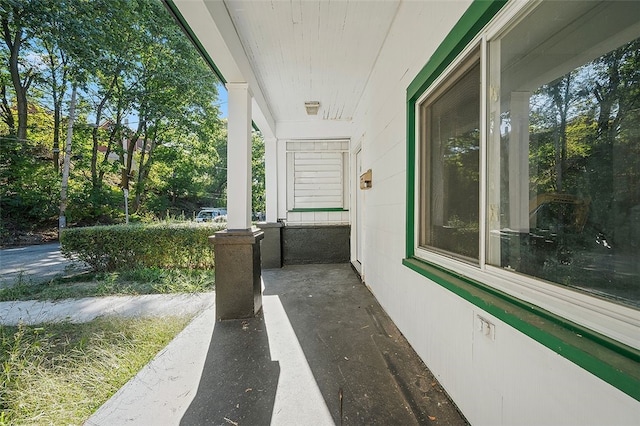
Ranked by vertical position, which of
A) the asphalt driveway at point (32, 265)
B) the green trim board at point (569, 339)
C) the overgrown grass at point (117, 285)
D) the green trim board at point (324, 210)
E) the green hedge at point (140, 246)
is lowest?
the asphalt driveway at point (32, 265)

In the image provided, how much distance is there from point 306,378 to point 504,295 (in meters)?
1.38

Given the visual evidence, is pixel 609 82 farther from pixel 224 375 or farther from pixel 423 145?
pixel 224 375

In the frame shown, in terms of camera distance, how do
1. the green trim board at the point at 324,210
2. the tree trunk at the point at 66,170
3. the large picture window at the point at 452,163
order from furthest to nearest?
the tree trunk at the point at 66,170 → the green trim board at the point at 324,210 → the large picture window at the point at 452,163

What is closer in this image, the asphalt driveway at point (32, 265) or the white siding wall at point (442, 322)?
the white siding wall at point (442, 322)

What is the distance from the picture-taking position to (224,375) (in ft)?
6.28

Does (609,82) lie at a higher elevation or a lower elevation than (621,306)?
higher

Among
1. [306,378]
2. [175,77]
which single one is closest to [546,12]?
[306,378]

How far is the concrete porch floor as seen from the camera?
1526mm

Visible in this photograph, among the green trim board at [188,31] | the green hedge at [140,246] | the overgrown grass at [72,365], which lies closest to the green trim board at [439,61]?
the green trim board at [188,31]

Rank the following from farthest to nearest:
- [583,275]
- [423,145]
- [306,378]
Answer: [423,145] → [306,378] → [583,275]

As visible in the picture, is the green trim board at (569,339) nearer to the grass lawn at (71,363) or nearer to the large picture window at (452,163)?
the large picture window at (452,163)

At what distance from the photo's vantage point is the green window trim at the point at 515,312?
691 mm

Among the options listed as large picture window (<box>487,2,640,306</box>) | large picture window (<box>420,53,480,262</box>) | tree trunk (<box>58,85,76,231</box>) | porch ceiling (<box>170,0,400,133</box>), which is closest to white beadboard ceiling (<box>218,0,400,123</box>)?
porch ceiling (<box>170,0,400,133</box>)

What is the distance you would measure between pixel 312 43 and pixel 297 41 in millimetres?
160
